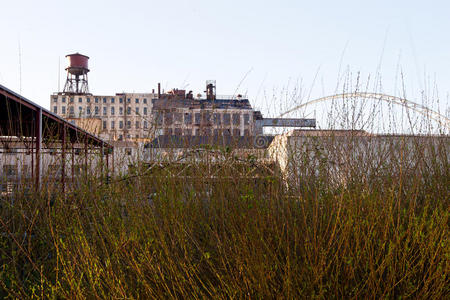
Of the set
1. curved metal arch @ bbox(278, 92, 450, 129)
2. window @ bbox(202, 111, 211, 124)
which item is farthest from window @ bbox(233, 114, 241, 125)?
curved metal arch @ bbox(278, 92, 450, 129)

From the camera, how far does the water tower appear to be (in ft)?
161

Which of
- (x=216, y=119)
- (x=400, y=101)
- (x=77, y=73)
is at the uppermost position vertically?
(x=77, y=73)

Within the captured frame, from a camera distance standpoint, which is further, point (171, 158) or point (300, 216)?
point (171, 158)

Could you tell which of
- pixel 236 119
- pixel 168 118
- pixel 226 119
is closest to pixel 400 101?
pixel 236 119

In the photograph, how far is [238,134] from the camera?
376cm

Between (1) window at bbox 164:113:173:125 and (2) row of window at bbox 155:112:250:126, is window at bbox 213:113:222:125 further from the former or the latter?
(1) window at bbox 164:113:173:125

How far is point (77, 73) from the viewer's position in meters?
49.7

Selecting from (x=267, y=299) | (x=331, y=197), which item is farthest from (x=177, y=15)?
(x=267, y=299)

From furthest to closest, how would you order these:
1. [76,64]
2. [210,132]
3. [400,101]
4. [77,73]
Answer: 1. [77,73]
2. [76,64]
3. [400,101]
4. [210,132]

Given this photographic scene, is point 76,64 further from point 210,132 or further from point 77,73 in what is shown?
point 210,132

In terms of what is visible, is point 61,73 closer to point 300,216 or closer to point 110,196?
point 110,196

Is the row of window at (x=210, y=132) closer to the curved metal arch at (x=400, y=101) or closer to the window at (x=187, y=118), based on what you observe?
the window at (x=187, y=118)

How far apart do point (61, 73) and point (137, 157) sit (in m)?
1.75

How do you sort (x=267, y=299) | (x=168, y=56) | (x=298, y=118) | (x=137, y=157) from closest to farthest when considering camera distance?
(x=267, y=299) → (x=137, y=157) → (x=298, y=118) → (x=168, y=56)
